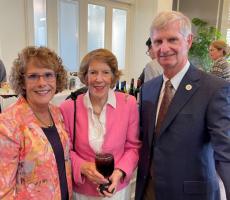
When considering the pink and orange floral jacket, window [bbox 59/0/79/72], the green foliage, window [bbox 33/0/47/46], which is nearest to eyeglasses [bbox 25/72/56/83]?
the pink and orange floral jacket

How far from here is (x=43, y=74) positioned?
48.5 inches

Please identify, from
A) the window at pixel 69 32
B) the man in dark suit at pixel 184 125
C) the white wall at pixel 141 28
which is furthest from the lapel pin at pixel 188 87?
the white wall at pixel 141 28

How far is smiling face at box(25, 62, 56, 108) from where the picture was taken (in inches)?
47.8

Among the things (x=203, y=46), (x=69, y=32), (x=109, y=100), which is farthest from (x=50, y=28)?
(x=203, y=46)

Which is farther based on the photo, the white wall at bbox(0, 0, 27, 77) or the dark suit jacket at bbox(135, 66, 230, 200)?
the white wall at bbox(0, 0, 27, 77)

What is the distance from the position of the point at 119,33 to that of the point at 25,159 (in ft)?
15.7

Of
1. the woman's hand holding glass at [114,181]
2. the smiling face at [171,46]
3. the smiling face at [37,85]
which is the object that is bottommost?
the woman's hand holding glass at [114,181]

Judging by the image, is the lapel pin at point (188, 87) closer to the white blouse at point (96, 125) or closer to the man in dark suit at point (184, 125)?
the man in dark suit at point (184, 125)

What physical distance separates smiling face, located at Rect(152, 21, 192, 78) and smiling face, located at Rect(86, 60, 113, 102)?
29 cm

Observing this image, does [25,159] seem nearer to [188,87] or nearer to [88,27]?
[188,87]

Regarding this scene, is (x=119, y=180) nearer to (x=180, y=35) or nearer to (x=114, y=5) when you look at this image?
(x=180, y=35)

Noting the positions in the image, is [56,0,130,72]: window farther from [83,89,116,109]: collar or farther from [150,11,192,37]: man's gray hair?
[150,11,192,37]: man's gray hair

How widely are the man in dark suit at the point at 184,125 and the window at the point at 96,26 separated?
381cm

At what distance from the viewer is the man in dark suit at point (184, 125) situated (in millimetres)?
1155
